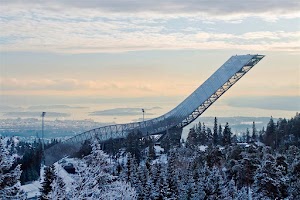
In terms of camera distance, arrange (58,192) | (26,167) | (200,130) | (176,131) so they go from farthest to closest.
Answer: (200,130) < (176,131) < (26,167) < (58,192)

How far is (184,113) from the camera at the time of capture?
96.9 meters

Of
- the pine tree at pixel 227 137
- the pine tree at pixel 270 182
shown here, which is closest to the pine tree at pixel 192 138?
the pine tree at pixel 227 137

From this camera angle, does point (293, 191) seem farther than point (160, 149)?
No

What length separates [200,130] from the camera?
116 meters

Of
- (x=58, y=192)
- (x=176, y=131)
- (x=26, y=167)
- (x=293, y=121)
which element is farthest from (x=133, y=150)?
(x=58, y=192)

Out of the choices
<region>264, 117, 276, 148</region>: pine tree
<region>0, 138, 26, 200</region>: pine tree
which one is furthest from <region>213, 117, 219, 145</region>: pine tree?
<region>0, 138, 26, 200</region>: pine tree

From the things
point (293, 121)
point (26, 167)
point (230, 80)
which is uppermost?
point (230, 80)

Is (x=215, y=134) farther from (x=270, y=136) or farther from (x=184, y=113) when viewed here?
(x=270, y=136)

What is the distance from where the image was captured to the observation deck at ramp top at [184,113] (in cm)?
9219

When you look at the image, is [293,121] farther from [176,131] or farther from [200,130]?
[200,130]

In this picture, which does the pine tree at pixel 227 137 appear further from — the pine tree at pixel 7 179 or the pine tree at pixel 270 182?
the pine tree at pixel 7 179

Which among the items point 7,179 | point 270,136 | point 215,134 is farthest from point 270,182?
point 215,134

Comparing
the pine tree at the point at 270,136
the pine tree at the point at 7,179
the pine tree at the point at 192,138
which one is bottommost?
the pine tree at the point at 192,138

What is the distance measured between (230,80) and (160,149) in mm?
A: 18779
